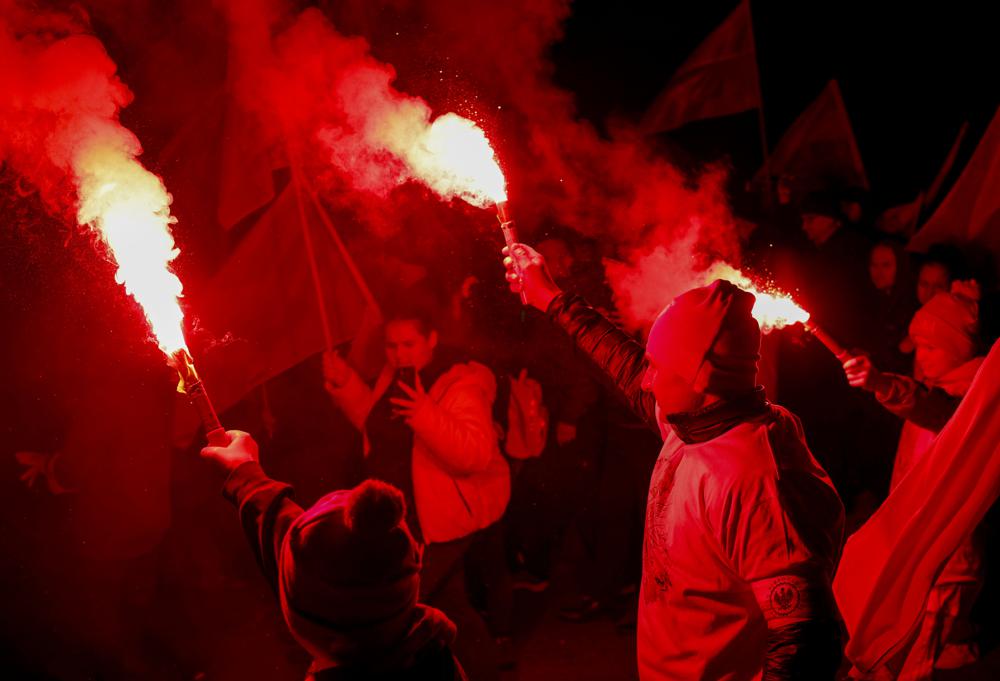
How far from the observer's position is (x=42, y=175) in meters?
4.39

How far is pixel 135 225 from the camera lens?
3.43 meters

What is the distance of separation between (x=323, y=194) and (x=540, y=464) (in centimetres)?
246

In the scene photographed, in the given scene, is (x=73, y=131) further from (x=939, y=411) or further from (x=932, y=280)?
(x=932, y=280)

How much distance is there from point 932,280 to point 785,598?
15.8 ft

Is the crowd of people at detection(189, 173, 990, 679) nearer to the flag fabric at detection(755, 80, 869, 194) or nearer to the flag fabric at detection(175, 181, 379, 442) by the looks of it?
the flag fabric at detection(175, 181, 379, 442)

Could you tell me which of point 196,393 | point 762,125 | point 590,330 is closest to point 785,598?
point 590,330

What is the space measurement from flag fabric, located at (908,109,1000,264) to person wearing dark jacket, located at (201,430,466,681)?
5649 millimetres

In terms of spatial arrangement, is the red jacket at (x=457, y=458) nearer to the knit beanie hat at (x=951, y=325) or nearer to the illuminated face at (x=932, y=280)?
the knit beanie hat at (x=951, y=325)

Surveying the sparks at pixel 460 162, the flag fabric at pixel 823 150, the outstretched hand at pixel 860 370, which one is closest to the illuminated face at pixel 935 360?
the outstretched hand at pixel 860 370

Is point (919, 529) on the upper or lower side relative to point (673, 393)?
lower

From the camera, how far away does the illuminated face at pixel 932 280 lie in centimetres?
619

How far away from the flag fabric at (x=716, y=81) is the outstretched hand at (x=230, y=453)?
666 cm

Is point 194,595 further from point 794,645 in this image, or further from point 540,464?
point 794,645

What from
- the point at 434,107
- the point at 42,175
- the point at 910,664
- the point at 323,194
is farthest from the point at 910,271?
the point at 42,175
